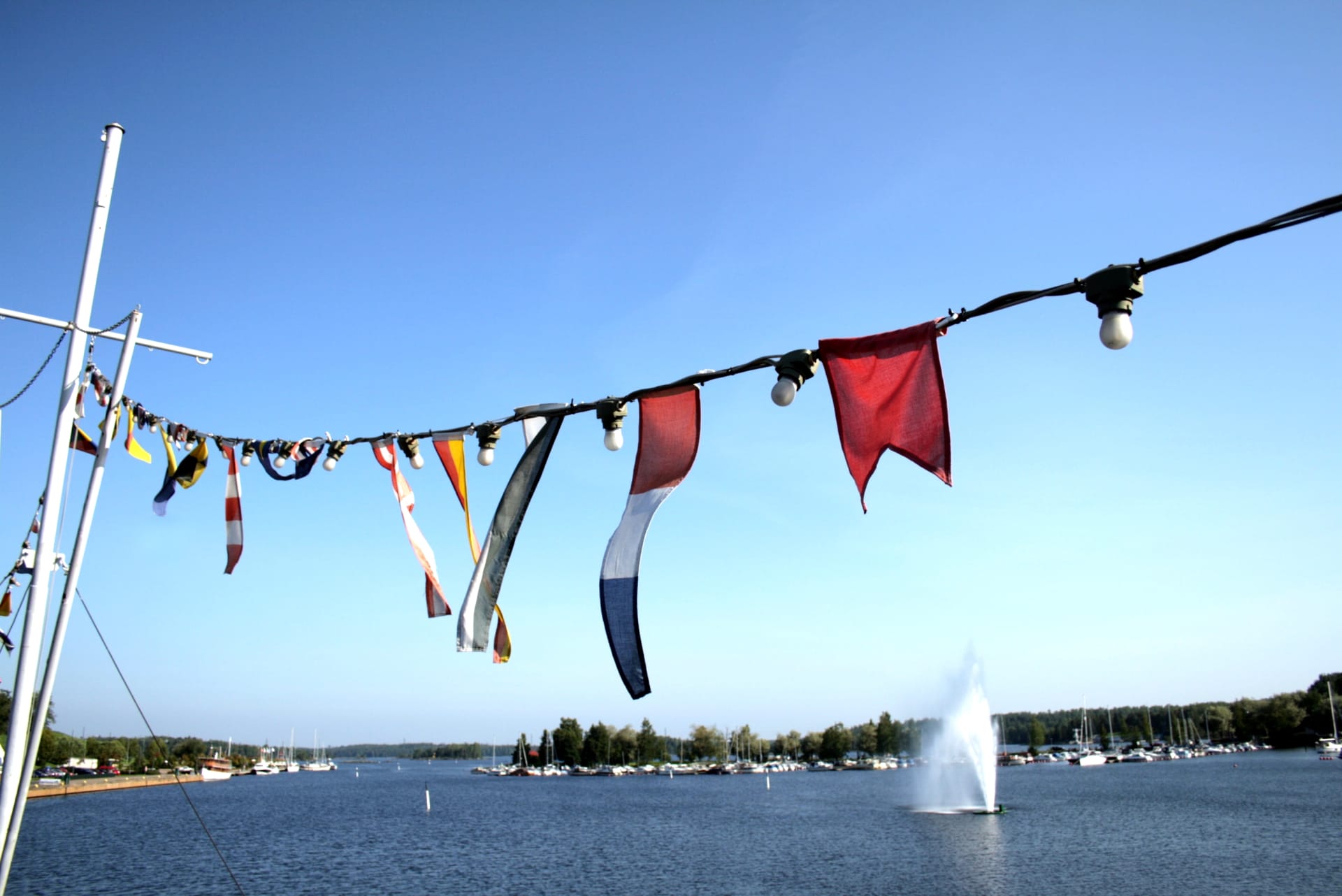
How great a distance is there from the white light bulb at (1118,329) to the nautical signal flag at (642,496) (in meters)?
3.24

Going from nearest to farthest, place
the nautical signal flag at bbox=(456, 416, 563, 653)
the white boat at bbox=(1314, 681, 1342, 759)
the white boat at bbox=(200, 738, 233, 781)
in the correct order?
the nautical signal flag at bbox=(456, 416, 563, 653)
the white boat at bbox=(1314, 681, 1342, 759)
the white boat at bbox=(200, 738, 233, 781)

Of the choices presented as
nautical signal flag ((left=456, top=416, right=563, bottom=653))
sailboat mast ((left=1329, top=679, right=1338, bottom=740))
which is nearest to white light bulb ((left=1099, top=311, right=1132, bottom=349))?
nautical signal flag ((left=456, top=416, right=563, bottom=653))

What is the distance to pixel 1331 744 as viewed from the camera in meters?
155

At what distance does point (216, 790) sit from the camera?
13750cm

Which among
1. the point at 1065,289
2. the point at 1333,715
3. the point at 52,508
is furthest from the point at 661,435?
the point at 1333,715

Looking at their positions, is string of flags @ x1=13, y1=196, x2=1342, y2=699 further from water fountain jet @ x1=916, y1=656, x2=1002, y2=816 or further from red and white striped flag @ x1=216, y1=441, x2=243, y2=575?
water fountain jet @ x1=916, y1=656, x2=1002, y2=816

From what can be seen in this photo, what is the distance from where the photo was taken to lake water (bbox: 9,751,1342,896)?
3728 centimetres

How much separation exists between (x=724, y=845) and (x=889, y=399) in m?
51.2

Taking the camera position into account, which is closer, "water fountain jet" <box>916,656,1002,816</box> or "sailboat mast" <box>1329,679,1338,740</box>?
"water fountain jet" <box>916,656,1002,816</box>

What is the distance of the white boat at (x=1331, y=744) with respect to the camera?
489 ft

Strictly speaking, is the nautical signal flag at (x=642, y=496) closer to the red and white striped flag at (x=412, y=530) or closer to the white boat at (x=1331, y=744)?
the red and white striped flag at (x=412, y=530)

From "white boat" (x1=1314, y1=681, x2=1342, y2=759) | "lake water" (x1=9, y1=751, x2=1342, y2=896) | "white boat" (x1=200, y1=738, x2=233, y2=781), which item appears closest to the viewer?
"lake water" (x1=9, y1=751, x2=1342, y2=896)

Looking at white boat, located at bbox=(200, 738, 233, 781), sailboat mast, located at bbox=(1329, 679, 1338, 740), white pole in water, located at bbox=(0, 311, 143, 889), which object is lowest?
white boat, located at bbox=(200, 738, 233, 781)

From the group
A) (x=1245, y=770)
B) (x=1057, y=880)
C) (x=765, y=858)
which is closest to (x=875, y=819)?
(x=765, y=858)
